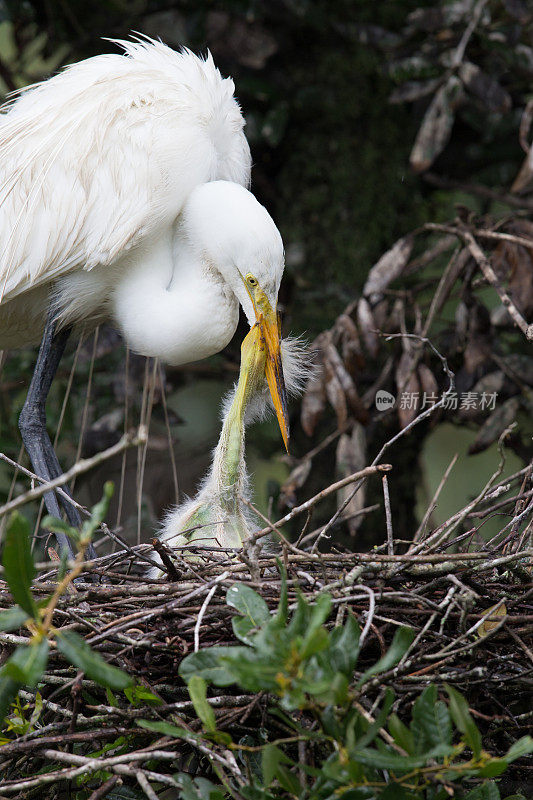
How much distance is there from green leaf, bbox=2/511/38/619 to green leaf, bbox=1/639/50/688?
0.10 feet

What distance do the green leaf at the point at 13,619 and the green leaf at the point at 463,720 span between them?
424 millimetres

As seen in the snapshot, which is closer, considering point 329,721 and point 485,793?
point 329,721

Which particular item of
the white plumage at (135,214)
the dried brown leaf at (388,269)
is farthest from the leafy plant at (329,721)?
the dried brown leaf at (388,269)

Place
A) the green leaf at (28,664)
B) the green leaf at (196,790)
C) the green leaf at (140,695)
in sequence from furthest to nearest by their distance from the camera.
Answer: the green leaf at (140,695)
the green leaf at (196,790)
the green leaf at (28,664)

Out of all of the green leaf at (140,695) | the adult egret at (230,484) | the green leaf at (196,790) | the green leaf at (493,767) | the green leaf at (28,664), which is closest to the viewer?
the green leaf at (28,664)

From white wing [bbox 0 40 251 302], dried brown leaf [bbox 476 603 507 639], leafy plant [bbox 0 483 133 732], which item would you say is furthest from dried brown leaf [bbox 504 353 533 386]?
leafy plant [bbox 0 483 133 732]

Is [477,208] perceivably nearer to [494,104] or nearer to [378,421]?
[494,104]

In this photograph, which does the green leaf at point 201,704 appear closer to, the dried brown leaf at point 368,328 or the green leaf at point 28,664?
the green leaf at point 28,664

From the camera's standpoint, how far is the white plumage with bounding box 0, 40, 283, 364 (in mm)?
1732

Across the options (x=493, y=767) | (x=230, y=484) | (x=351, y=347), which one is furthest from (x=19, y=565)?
(x=351, y=347)

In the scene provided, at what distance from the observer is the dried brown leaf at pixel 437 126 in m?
2.09

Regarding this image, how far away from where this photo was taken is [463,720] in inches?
34.7

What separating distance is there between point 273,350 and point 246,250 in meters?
0.21

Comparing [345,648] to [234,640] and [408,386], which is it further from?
[408,386]
